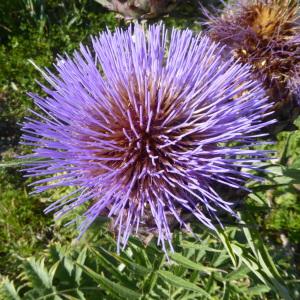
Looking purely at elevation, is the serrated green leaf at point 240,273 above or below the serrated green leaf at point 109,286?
below

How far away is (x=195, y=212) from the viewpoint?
86 cm

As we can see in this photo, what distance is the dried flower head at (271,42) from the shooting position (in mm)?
1109

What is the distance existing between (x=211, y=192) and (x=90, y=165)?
249 mm

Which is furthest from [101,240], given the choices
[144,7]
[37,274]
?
[144,7]

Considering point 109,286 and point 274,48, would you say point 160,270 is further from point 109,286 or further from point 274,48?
point 274,48

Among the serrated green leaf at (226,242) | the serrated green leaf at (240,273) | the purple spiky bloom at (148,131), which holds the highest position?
the purple spiky bloom at (148,131)

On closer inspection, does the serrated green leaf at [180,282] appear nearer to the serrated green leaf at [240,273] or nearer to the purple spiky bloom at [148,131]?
the purple spiky bloom at [148,131]

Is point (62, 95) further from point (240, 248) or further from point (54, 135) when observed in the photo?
point (240, 248)

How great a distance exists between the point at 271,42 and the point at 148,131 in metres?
0.45

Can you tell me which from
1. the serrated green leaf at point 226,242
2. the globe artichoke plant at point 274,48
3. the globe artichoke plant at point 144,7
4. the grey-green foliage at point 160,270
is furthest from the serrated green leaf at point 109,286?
the globe artichoke plant at point 144,7

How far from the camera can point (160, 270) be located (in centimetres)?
93

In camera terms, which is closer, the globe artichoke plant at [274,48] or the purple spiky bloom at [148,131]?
the purple spiky bloom at [148,131]

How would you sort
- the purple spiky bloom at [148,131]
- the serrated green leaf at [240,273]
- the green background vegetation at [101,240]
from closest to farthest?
1. the purple spiky bloom at [148,131]
2. the green background vegetation at [101,240]
3. the serrated green leaf at [240,273]

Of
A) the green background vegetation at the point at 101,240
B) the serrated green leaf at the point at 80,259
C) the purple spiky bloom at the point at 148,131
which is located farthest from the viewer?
the serrated green leaf at the point at 80,259
